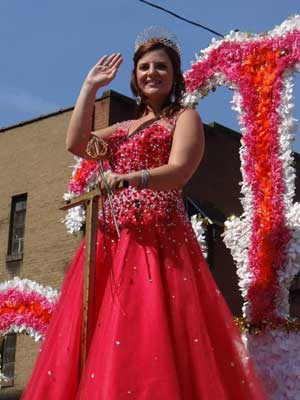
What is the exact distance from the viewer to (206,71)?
4.39m

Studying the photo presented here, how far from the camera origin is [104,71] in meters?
3.10

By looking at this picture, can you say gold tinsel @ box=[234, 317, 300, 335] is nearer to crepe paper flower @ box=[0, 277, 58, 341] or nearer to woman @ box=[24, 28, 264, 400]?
woman @ box=[24, 28, 264, 400]

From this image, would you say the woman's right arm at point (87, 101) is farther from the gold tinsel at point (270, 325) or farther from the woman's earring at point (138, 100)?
the gold tinsel at point (270, 325)

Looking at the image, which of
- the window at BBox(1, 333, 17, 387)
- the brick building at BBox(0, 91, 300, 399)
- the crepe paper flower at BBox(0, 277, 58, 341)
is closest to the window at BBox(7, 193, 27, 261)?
the brick building at BBox(0, 91, 300, 399)

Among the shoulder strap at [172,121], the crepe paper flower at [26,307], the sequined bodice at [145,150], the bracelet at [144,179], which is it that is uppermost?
the shoulder strap at [172,121]

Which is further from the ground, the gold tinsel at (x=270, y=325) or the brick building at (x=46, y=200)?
the brick building at (x=46, y=200)

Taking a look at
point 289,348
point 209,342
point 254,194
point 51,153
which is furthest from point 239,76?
point 51,153

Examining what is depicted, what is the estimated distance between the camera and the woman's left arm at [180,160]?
2785 millimetres

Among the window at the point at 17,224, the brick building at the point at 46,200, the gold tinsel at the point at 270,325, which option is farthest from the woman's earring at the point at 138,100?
the window at the point at 17,224

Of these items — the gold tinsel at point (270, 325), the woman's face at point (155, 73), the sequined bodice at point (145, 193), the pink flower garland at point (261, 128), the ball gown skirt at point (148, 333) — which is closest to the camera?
the ball gown skirt at point (148, 333)

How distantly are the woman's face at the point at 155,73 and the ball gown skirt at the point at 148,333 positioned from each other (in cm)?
59

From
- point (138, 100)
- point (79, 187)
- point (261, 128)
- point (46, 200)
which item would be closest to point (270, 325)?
point (261, 128)

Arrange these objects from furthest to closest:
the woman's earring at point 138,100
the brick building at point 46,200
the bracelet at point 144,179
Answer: the brick building at point 46,200 → the woman's earring at point 138,100 → the bracelet at point 144,179

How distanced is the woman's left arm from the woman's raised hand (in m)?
0.33
